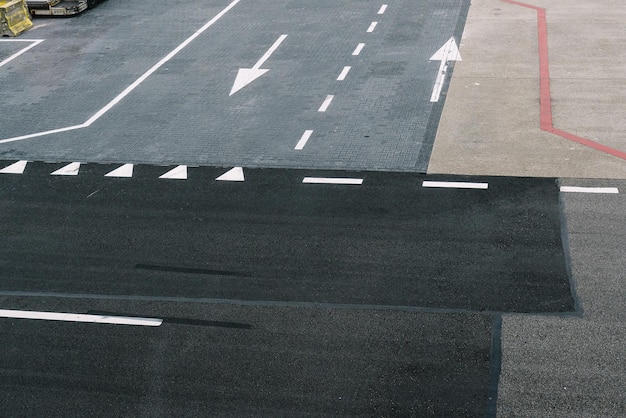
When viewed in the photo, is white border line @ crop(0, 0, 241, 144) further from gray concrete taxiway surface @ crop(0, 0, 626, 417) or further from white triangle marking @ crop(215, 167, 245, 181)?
white triangle marking @ crop(215, 167, 245, 181)

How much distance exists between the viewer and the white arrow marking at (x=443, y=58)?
2012cm

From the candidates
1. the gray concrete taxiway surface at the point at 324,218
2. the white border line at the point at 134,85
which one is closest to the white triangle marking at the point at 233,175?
the gray concrete taxiway surface at the point at 324,218

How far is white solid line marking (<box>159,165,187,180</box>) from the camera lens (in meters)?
16.4

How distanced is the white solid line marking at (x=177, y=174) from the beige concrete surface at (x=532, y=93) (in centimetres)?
490

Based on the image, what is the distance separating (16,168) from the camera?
56.2ft

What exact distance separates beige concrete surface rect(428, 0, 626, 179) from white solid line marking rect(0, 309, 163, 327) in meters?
6.70

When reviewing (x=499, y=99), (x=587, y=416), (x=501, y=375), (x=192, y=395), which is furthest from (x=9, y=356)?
(x=499, y=99)

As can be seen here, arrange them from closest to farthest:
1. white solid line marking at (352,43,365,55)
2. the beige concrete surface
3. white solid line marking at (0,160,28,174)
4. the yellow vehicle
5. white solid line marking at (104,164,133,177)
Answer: the beige concrete surface → white solid line marking at (104,164,133,177) → white solid line marking at (0,160,28,174) → white solid line marking at (352,43,365,55) → the yellow vehicle

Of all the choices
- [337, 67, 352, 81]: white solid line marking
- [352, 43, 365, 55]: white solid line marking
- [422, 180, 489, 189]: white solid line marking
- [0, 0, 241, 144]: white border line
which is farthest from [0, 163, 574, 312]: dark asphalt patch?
[352, 43, 365, 55]: white solid line marking

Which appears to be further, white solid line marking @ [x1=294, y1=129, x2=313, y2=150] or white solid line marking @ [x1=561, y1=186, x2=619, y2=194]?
white solid line marking @ [x1=294, y1=129, x2=313, y2=150]

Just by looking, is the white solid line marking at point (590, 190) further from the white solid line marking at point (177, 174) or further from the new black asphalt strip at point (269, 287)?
the white solid line marking at point (177, 174)

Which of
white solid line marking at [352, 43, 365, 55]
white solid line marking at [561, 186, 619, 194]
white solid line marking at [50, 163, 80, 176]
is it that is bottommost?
white solid line marking at [352, 43, 365, 55]

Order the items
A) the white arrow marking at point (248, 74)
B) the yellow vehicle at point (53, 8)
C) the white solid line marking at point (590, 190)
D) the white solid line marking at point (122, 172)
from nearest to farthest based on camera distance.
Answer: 1. the white solid line marking at point (590, 190)
2. the white solid line marking at point (122, 172)
3. the white arrow marking at point (248, 74)
4. the yellow vehicle at point (53, 8)

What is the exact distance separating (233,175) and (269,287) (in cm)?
402
